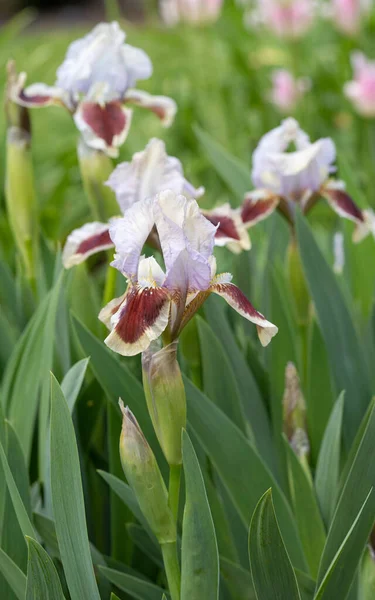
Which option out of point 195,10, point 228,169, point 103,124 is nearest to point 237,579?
point 103,124

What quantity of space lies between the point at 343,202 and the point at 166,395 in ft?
1.51

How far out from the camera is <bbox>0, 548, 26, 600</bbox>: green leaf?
60 centimetres

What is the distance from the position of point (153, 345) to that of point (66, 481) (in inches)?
4.6

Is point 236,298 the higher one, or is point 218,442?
point 236,298

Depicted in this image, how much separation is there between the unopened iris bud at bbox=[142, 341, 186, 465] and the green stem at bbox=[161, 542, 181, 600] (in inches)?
2.5

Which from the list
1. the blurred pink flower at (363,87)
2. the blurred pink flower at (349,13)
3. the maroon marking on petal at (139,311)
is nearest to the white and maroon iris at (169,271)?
the maroon marking on petal at (139,311)

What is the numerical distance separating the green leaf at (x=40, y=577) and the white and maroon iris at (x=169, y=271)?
16cm

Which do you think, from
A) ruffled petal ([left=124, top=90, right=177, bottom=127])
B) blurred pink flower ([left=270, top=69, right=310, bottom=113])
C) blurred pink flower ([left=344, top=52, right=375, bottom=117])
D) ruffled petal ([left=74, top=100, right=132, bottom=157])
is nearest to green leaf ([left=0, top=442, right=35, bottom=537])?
ruffled petal ([left=74, top=100, right=132, bottom=157])

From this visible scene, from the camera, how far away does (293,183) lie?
0.95 meters

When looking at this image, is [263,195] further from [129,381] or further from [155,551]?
[155,551]

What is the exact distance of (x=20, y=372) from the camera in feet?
2.70

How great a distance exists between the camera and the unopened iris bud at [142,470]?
573mm

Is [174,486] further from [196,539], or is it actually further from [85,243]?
[85,243]

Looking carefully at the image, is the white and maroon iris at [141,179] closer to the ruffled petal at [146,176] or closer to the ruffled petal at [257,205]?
the ruffled petal at [146,176]
